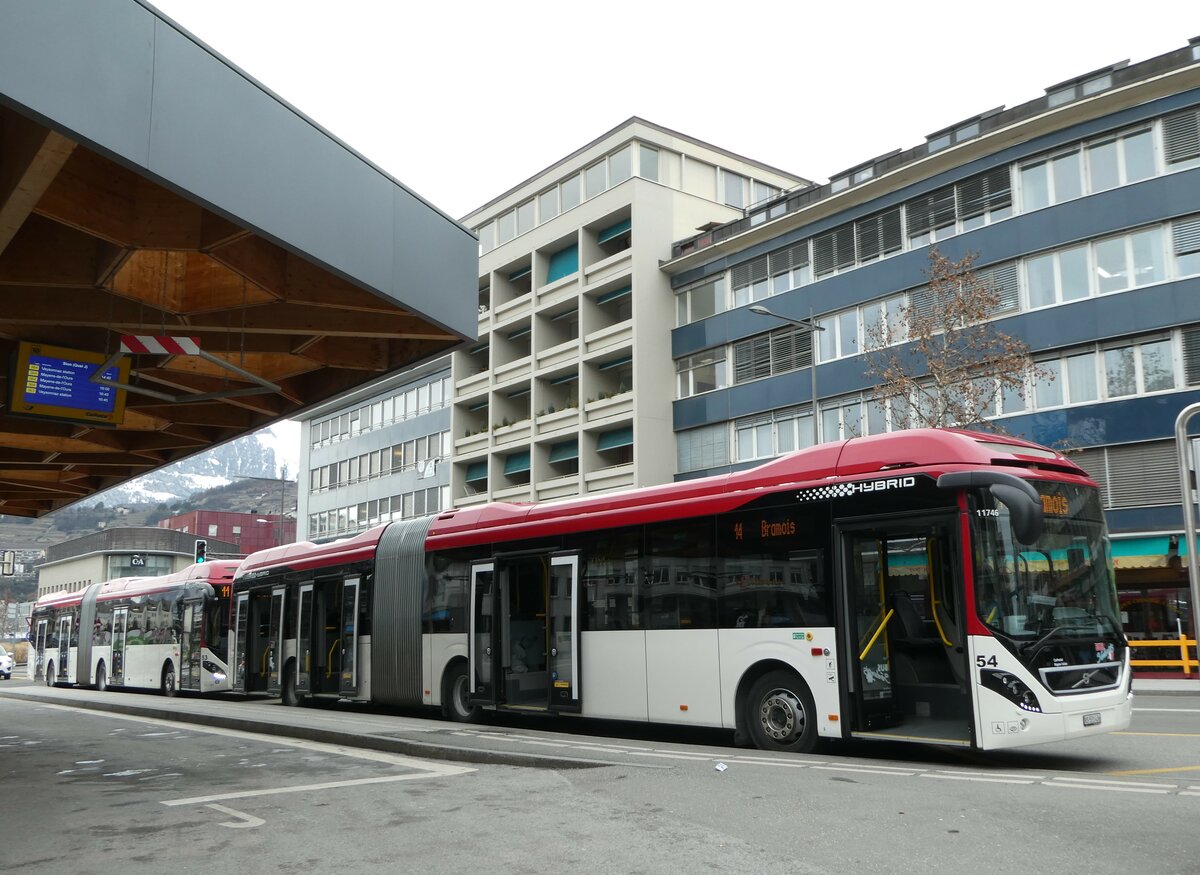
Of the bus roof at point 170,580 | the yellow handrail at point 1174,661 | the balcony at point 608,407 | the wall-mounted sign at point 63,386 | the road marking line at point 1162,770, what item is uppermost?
the balcony at point 608,407

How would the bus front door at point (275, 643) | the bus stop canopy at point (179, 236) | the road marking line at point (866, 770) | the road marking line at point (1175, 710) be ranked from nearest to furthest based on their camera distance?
the bus stop canopy at point (179, 236) → the road marking line at point (866, 770) → the road marking line at point (1175, 710) → the bus front door at point (275, 643)

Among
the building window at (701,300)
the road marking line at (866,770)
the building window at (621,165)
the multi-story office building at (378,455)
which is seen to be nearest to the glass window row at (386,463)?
the multi-story office building at (378,455)

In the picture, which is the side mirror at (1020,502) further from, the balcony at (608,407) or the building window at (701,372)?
the balcony at (608,407)

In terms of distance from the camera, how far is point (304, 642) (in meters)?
21.9

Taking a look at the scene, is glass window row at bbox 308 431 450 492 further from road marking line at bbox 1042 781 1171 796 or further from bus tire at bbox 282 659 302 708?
road marking line at bbox 1042 781 1171 796

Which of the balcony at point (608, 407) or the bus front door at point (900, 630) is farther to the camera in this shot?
the balcony at point (608, 407)

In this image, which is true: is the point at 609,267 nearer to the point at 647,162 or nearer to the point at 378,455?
the point at 647,162

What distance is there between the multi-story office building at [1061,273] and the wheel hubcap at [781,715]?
55.8ft

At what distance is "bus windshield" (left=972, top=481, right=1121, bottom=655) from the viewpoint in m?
10.2

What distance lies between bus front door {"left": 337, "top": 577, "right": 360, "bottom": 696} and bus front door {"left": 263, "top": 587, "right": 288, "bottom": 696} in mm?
2942

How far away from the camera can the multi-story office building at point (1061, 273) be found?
28.4m

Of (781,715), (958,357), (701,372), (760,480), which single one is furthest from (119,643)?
(781,715)

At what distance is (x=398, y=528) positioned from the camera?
19.3 meters

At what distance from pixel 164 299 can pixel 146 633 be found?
2162 cm
